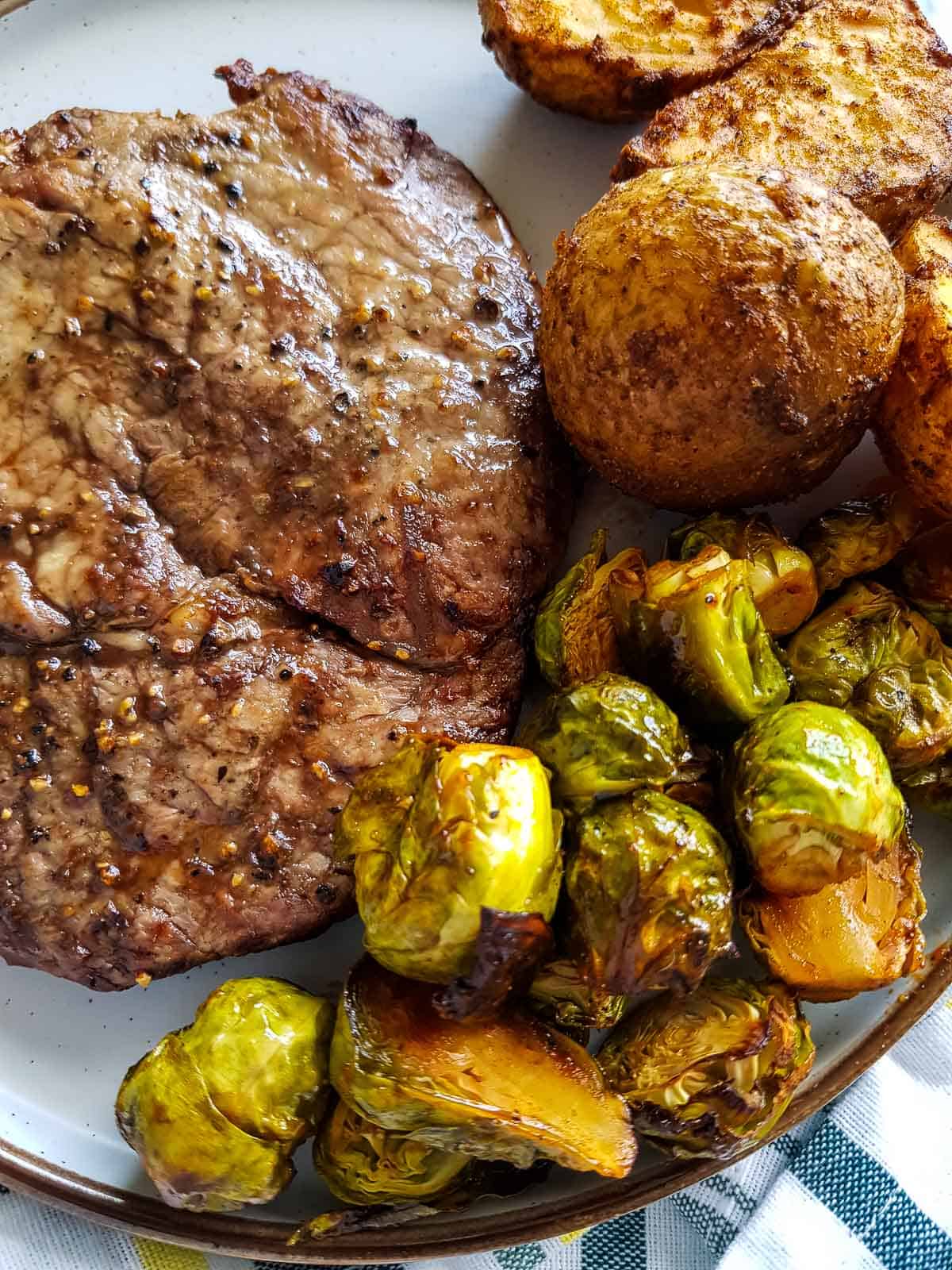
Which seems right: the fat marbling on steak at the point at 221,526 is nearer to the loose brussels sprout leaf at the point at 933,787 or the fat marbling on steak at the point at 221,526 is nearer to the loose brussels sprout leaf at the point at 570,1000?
the loose brussels sprout leaf at the point at 570,1000

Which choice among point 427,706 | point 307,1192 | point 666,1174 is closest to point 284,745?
point 427,706

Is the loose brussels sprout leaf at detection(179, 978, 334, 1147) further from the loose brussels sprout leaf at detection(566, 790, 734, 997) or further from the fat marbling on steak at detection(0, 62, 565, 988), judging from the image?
the loose brussels sprout leaf at detection(566, 790, 734, 997)

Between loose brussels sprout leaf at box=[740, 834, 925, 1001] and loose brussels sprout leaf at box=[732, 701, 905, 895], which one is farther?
loose brussels sprout leaf at box=[740, 834, 925, 1001]

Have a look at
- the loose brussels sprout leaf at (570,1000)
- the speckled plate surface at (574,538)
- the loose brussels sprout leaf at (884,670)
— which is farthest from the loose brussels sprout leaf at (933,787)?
the loose brussels sprout leaf at (570,1000)

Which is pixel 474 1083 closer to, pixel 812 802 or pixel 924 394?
pixel 812 802

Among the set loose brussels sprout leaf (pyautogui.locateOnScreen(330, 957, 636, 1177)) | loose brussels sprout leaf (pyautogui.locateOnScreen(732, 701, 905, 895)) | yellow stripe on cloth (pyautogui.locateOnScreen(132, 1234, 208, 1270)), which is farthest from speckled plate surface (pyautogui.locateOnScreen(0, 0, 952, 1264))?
loose brussels sprout leaf (pyautogui.locateOnScreen(732, 701, 905, 895))

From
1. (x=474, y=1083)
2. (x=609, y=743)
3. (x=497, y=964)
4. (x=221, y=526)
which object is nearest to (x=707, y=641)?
(x=609, y=743)
